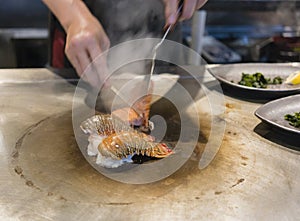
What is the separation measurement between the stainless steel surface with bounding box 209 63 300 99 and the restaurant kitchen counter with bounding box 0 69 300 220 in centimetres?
21

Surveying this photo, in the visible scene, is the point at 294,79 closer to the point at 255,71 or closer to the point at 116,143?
the point at 255,71

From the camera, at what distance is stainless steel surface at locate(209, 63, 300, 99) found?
1.86m

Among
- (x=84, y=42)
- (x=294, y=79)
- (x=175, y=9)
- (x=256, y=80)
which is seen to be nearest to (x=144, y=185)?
(x=84, y=42)

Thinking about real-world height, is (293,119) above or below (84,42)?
below

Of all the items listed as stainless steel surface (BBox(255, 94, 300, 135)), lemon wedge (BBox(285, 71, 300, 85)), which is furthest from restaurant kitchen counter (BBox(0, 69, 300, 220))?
lemon wedge (BBox(285, 71, 300, 85))

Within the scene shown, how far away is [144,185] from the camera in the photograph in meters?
1.26

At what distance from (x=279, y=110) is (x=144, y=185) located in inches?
30.5

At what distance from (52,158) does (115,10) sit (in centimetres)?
120

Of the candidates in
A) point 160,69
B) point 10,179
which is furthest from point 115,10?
point 10,179

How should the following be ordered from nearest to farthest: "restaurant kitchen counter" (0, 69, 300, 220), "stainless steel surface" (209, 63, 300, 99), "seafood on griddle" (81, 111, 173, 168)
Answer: "restaurant kitchen counter" (0, 69, 300, 220), "seafood on griddle" (81, 111, 173, 168), "stainless steel surface" (209, 63, 300, 99)

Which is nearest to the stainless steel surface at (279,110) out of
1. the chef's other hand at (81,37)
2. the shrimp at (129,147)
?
the shrimp at (129,147)

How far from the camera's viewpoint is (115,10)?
229cm

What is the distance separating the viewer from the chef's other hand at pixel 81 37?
1.62 m

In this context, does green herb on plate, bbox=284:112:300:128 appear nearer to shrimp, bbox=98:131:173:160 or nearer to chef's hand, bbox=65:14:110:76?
shrimp, bbox=98:131:173:160
